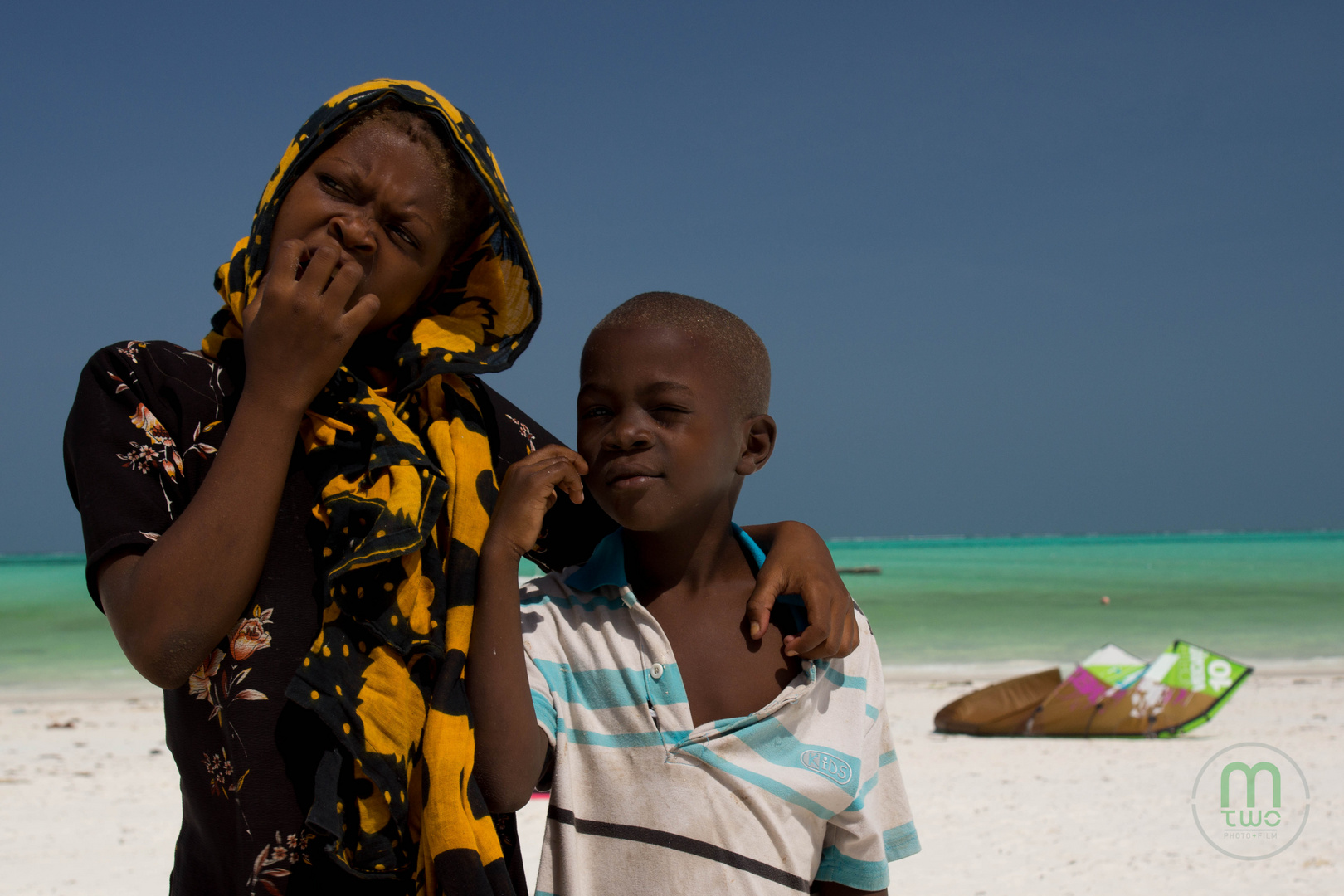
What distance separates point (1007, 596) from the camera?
69.6 feet

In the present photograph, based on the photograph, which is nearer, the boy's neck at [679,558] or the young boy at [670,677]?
the young boy at [670,677]

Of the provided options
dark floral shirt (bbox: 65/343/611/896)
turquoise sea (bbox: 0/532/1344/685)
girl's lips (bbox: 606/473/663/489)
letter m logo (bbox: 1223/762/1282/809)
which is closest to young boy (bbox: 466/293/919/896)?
girl's lips (bbox: 606/473/663/489)

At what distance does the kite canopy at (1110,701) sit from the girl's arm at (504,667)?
21.8ft

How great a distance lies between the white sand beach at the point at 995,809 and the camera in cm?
417

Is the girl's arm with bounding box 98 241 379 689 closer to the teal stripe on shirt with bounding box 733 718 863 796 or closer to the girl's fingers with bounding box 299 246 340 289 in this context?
the girl's fingers with bounding box 299 246 340 289

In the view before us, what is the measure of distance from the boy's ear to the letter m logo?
480 cm

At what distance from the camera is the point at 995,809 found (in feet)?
17.1

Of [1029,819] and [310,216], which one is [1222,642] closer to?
[1029,819]

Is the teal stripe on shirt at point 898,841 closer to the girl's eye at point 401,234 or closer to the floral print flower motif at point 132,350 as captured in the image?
the girl's eye at point 401,234

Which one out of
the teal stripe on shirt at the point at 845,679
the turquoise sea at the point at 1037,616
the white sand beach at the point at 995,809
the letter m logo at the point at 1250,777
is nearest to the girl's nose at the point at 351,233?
the teal stripe on shirt at the point at 845,679

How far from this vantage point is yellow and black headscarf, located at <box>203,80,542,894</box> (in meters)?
1.22

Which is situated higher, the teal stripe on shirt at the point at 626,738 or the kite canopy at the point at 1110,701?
the teal stripe on shirt at the point at 626,738

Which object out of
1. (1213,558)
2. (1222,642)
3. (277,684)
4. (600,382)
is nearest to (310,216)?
(600,382)

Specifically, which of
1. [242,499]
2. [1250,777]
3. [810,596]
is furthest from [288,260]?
[1250,777]
